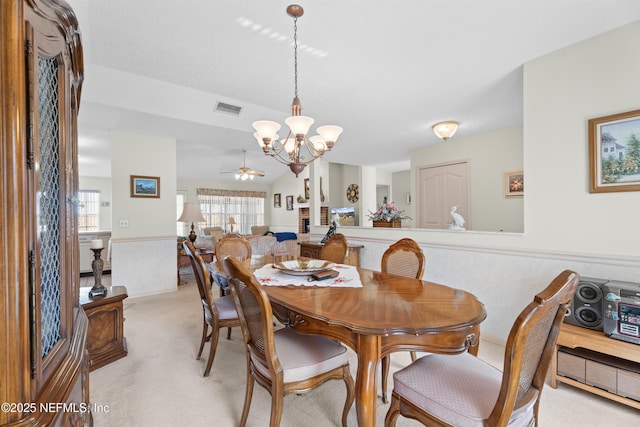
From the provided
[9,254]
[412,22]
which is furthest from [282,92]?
[9,254]

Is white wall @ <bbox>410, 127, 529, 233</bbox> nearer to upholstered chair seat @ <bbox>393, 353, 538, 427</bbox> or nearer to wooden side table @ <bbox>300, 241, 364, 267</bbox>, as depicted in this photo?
wooden side table @ <bbox>300, 241, 364, 267</bbox>

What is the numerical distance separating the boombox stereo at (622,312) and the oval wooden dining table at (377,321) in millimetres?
902

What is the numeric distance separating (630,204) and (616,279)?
0.52 meters

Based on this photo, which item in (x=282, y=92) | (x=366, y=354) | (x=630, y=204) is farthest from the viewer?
(x=282, y=92)

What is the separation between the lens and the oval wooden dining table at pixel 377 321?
116 centimetres

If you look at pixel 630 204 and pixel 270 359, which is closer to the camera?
pixel 270 359

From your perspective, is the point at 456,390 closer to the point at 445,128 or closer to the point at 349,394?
the point at 349,394

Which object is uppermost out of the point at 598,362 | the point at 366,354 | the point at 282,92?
the point at 282,92

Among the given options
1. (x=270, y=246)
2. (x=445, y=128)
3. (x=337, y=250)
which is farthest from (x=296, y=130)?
(x=270, y=246)

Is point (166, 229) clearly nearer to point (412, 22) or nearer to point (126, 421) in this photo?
point (126, 421)

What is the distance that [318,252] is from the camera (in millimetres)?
4121

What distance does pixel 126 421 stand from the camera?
5.40ft

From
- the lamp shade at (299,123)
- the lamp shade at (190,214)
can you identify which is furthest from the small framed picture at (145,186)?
the lamp shade at (299,123)

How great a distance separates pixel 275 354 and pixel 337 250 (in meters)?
1.61
